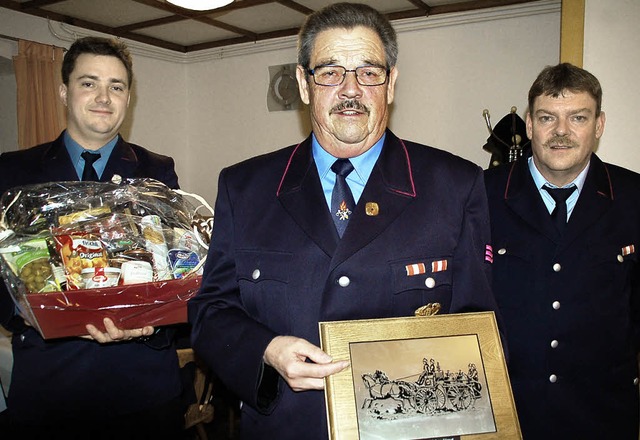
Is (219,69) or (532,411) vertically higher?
(219,69)

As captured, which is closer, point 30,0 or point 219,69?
point 30,0

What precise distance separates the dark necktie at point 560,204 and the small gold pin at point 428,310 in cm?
84

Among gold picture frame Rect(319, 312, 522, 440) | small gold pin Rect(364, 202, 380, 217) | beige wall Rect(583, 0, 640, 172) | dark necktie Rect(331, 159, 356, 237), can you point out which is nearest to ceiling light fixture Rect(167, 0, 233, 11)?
beige wall Rect(583, 0, 640, 172)

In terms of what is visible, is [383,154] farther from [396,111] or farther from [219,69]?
[219,69]

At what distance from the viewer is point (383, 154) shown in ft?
4.50

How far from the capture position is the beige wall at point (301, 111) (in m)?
5.05

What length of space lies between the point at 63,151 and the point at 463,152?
4.17 metres

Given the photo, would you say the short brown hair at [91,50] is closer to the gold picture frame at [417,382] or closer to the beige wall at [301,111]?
the gold picture frame at [417,382]

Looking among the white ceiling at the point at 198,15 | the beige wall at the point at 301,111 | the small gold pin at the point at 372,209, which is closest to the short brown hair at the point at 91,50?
the small gold pin at the point at 372,209

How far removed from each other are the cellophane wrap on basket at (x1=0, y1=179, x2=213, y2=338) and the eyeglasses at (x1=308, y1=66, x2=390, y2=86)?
1.96ft

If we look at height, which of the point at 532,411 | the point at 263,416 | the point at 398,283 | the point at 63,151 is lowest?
the point at 532,411

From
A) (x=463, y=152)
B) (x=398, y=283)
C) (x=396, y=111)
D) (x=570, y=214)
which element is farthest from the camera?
(x=396, y=111)

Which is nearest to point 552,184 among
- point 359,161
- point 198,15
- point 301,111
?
point 359,161

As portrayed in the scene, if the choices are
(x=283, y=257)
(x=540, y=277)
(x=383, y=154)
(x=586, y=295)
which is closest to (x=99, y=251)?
(x=283, y=257)
